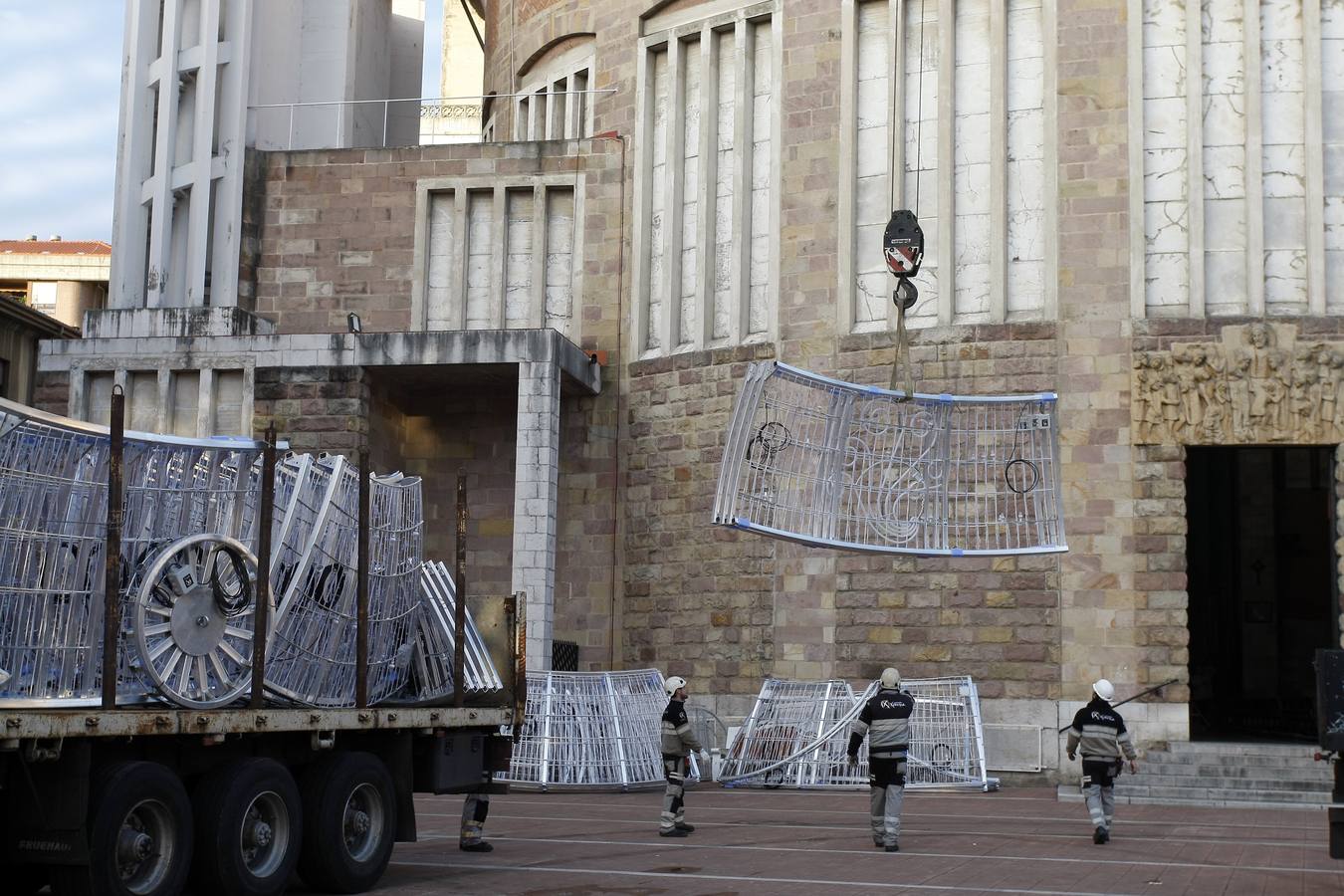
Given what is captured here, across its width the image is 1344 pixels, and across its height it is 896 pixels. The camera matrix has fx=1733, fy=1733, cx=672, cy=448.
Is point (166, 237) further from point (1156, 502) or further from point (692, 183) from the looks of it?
point (1156, 502)

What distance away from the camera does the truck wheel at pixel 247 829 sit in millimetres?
11750

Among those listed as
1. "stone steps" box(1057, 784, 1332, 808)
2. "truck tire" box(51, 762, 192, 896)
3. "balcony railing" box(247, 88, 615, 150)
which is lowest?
"stone steps" box(1057, 784, 1332, 808)

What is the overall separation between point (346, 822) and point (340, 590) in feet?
5.99

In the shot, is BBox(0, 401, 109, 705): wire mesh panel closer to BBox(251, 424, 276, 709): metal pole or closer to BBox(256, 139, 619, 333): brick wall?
BBox(251, 424, 276, 709): metal pole

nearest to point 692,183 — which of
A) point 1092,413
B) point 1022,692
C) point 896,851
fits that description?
point 1092,413

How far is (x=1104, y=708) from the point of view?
17.5m

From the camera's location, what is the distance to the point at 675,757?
1756 cm

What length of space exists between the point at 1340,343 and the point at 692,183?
11.0m

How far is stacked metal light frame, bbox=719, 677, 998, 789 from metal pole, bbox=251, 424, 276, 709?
12.9m

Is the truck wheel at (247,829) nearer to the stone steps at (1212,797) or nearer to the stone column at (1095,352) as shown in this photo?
the stone steps at (1212,797)

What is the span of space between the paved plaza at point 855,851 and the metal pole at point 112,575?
120 inches

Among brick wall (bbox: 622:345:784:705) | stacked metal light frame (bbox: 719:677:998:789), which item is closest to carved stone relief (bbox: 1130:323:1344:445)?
stacked metal light frame (bbox: 719:677:998:789)

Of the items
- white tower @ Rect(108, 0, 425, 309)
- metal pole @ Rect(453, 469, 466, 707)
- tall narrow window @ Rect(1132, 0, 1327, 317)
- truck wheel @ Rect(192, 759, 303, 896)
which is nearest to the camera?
truck wheel @ Rect(192, 759, 303, 896)

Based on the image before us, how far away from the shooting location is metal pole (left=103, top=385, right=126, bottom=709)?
36.7 feet
